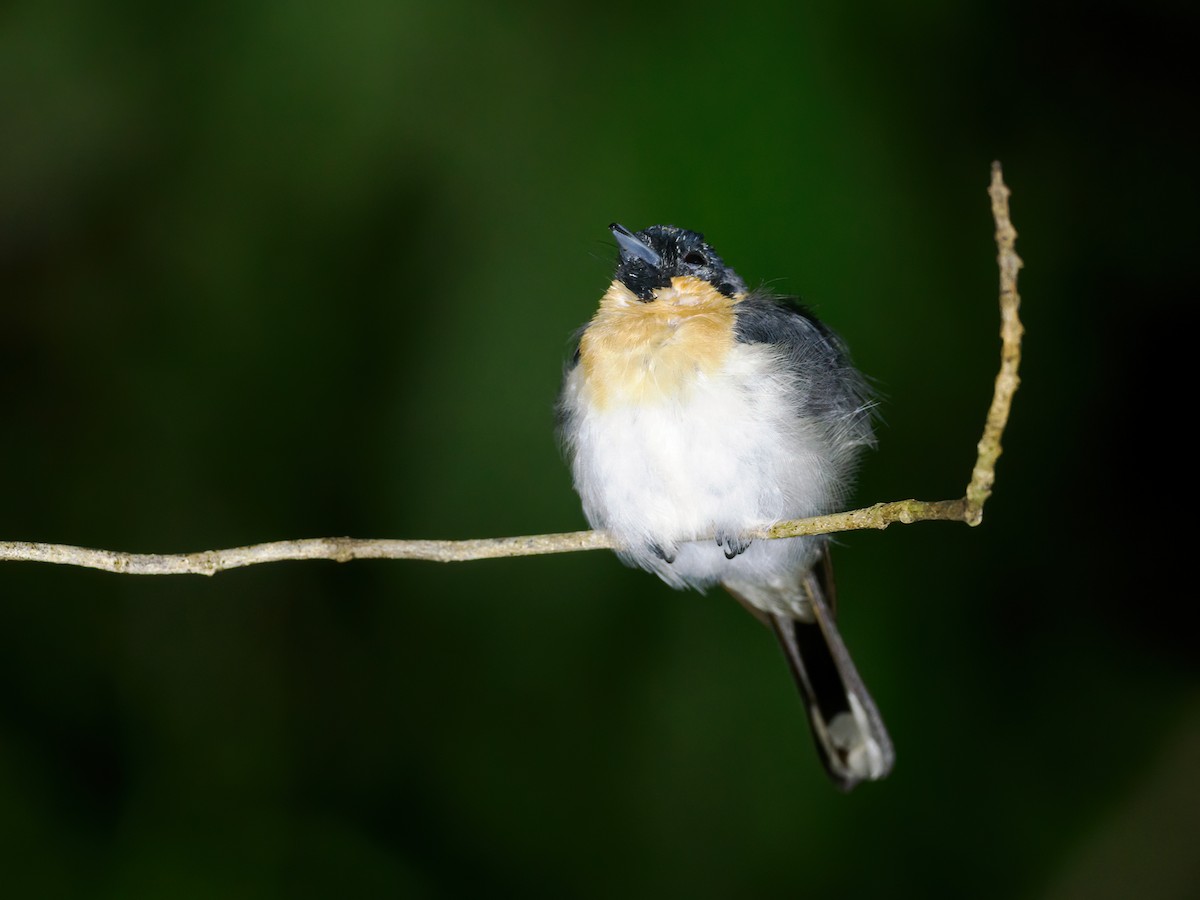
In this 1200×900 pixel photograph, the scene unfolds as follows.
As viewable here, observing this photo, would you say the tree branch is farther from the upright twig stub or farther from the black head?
the black head

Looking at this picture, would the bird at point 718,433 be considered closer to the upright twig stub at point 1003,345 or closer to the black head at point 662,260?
the black head at point 662,260

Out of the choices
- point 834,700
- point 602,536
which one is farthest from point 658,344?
point 834,700

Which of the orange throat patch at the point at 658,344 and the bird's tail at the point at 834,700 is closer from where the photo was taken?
the orange throat patch at the point at 658,344

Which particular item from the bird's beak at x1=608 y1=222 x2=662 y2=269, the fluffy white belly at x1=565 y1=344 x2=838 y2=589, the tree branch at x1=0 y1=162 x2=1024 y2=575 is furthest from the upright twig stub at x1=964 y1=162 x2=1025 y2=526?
the bird's beak at x1=608 y1=222 x2=662 y2=269

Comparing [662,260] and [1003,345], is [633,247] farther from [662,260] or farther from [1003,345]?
[1003,345]

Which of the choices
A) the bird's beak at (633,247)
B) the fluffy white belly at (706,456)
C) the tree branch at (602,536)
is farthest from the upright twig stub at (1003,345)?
the bird's beak at (633,247)

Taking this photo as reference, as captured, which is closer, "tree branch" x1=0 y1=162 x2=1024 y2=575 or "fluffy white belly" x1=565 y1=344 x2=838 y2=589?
"tree branch" x1=0 y1=162 x2=1024 y2=575
